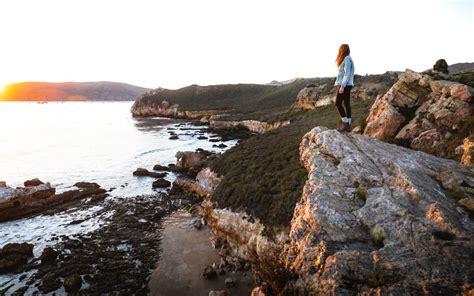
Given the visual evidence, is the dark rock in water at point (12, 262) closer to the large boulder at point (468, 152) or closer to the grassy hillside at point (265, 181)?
the grassy hillside at point (265, 181)

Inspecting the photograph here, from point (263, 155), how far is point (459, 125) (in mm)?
17942

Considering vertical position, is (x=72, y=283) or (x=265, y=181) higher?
(x=265, y=181)

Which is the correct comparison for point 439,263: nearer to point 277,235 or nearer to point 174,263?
point 277,235

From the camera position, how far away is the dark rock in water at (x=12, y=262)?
19225mm

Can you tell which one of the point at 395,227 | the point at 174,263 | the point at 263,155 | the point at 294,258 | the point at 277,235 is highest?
the point at 395,227

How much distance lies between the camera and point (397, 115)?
59.6 feet

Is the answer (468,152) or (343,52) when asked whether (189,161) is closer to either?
(343,52)

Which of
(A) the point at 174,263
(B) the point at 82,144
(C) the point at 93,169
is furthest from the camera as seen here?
(B) the point at 82,144

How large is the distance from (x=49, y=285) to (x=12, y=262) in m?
4.53

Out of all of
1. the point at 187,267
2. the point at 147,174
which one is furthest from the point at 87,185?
the point at 187,267

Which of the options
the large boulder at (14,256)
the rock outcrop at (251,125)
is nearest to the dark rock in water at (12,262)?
the large boulder at (14,256)

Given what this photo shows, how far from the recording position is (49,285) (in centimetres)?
1733

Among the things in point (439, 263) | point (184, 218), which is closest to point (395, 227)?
point (439, 263)

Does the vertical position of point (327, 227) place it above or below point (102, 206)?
above
